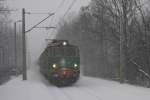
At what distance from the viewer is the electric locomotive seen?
2094 cm

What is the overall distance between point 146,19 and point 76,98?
22.9m

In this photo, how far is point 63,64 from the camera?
21.1 m

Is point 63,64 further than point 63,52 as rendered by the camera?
No

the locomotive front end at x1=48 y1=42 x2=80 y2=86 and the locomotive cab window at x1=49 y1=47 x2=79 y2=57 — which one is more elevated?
the locomotive cab window at x1=49 y1=47 x2=79 y2=57

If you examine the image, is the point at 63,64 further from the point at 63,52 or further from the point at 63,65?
the point at 63,52

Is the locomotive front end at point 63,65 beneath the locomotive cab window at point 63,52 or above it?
beneath

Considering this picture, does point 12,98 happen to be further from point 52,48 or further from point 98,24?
point 98,24

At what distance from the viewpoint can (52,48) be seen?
21719mm

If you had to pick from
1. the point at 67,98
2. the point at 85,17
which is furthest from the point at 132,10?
the point at 67,98

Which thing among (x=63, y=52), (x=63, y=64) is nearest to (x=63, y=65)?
(x=63, y=64)

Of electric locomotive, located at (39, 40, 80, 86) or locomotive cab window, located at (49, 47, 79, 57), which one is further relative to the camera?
locomotive cab window, located at (49, 47, 79, 57)

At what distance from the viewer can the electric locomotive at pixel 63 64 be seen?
20.9 m

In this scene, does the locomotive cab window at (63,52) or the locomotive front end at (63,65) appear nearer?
the locomotive front end at (63,65)

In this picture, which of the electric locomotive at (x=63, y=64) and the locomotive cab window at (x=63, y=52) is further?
the locomotive cab window at (x=63, y=52)
